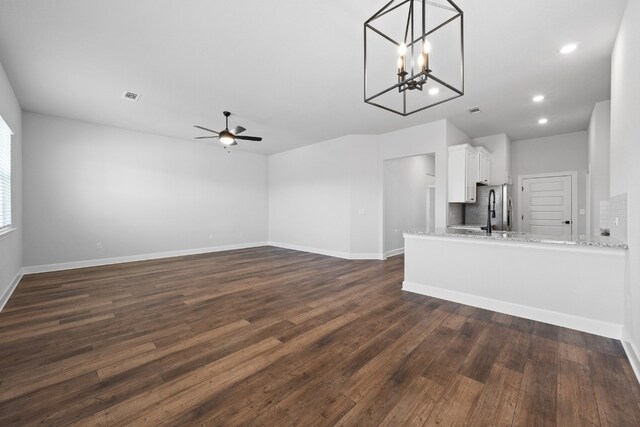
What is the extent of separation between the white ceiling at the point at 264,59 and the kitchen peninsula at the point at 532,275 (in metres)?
2.14

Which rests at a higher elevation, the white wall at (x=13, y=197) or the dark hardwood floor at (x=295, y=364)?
the white wall at (x=13, y=197)

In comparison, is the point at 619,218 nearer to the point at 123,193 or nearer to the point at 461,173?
the point at 461,173

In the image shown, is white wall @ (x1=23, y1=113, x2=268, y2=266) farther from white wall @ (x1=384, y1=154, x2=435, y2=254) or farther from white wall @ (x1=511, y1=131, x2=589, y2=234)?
white wall @ (x1=511, y1=131, x2=589, y2=234)

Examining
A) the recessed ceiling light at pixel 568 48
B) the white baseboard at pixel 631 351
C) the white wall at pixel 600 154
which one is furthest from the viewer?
the white wall at pixel 600 154

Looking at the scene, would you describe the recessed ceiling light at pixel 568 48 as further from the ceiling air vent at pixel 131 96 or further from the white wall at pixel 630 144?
the ceiling air vent at pixel 131 96

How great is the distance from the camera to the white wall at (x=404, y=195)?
6441mm

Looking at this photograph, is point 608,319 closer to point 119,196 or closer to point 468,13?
point 468,13

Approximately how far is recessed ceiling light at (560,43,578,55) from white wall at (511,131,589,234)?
4114 millimetres

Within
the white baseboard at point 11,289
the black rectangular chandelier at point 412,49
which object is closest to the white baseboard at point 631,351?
the black rectangular chandelier at point 412,49

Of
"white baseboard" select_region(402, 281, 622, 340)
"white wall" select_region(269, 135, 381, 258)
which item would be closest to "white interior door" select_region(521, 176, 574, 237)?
"white wall" select_region(269, 135, 381, 258)

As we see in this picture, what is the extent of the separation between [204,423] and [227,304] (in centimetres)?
196

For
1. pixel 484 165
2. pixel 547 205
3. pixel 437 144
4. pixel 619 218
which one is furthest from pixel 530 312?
pixel 547 205

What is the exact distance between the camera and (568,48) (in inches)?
117

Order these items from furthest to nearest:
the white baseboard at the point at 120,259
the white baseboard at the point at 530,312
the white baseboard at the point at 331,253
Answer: the white baseboard at the point at 331,253
the white baseboard at the point at 120,259
the white baseboard at the point at 530,312
